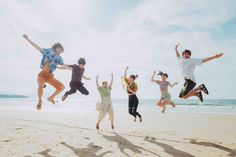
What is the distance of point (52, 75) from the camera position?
31.3 feet

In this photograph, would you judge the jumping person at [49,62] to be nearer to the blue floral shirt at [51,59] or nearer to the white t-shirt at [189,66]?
the blue floral shirt at [51,59]

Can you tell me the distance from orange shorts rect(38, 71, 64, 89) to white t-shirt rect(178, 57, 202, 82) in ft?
13.7

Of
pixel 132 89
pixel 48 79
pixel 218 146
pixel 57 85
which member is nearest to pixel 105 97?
pixel 132 89

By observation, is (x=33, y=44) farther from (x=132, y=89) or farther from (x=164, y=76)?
(x=164, y=76)

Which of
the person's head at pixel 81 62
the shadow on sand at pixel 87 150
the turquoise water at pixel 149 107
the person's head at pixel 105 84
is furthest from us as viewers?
the turquoise water at pixel 149 107

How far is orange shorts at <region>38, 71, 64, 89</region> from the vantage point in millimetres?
9406

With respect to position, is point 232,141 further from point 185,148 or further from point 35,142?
point 35,142

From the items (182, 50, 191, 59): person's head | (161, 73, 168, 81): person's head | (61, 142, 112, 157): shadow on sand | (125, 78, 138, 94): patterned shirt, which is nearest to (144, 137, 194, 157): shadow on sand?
(61, 142, 112, 157): shadow on sand

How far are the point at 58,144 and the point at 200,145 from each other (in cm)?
489

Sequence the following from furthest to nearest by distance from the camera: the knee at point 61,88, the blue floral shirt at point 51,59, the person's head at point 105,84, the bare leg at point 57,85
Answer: the person's head at point 105,84
the knee at point 61,88
the bare leg at point 57,85
the blue floral shirt at point 51,59

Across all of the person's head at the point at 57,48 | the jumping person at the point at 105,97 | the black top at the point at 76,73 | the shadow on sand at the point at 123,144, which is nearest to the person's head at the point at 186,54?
the shadow on sand at the point at 123,144

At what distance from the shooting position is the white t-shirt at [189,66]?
9995mm

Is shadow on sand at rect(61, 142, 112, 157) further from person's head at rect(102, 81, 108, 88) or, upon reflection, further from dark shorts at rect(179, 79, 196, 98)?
person's head at rect(102, 81, 108, 88)

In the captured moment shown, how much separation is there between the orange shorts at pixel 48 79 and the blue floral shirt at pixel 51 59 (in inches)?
7.2
